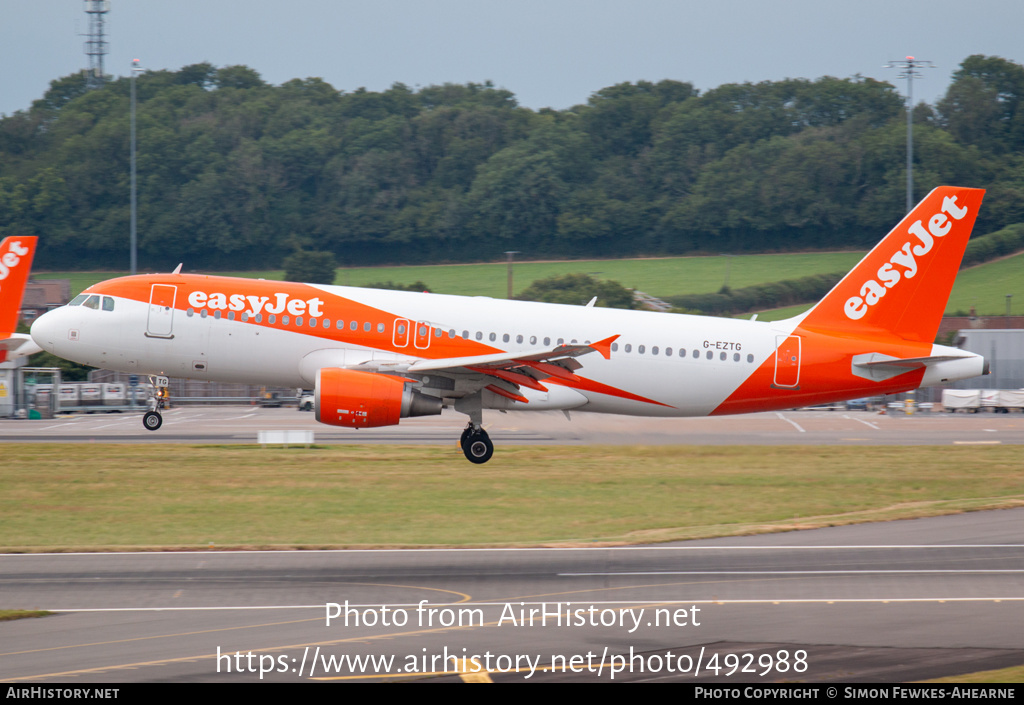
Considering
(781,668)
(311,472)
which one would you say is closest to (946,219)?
(311,472)

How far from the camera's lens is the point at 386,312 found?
25.8 m

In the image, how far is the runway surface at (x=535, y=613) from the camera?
36.2 ft

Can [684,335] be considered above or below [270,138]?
below

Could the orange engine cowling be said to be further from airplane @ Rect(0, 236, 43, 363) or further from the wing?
airplane @ Rect(0, 236, 43, 363)

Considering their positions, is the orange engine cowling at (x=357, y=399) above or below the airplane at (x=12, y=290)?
below

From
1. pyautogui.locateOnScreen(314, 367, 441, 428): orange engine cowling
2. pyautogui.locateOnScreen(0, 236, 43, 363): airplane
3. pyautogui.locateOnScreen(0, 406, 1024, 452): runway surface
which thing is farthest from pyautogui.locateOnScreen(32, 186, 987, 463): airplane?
pyautogui.locateOnScreen(0, 236, 43, 363): airplane

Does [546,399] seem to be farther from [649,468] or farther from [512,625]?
[512,625]

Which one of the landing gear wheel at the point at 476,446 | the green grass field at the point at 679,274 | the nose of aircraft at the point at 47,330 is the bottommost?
the landing gear wheel at the point at 476,446

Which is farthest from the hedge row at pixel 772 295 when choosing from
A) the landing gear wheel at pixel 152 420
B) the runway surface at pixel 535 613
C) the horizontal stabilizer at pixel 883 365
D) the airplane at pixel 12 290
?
the runway surface at pixel 535 613

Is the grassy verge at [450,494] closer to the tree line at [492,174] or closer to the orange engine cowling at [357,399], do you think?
the orange engine cowling at [357,399]

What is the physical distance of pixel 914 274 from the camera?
2764 centimetres

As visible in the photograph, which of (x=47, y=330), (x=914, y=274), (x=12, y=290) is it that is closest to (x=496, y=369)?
(x=47, y=330)

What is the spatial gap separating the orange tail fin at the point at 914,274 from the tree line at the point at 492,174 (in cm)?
8542

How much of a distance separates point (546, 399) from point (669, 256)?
299 feet
